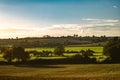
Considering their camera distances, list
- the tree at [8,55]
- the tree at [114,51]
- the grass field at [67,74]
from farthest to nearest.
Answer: the tree at [8,55]
the tree at [114,51]
the grass field at [67,74]

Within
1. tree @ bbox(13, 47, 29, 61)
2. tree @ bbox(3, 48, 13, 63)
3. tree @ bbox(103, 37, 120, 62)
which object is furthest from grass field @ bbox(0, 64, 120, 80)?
tree @ bbox(3, 48, 13, 63)

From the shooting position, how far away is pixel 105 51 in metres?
80.9

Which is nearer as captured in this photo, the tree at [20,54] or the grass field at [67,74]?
the grass field at [67,74]

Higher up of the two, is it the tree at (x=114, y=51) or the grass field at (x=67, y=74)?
the tree at (x=114, y=51)

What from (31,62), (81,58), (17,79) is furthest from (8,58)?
(17,79)

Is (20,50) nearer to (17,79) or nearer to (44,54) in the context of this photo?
(44,54)

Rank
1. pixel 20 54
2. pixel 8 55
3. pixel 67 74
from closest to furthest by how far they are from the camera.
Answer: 1. pixel 67 74
2. pixel 20 54
3. pixel 8 55

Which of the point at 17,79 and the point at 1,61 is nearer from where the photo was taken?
the point at 17,79

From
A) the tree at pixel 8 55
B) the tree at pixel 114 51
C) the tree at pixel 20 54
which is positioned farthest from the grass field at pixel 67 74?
the tree at pixel 8 55

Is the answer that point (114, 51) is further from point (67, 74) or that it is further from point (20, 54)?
point (67, 74)

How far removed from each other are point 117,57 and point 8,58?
29.9m

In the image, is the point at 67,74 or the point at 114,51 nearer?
the point at 67,74

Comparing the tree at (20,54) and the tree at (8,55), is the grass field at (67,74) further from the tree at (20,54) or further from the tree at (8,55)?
the tree at (8,55)

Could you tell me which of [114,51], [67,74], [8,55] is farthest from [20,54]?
[67,74]
